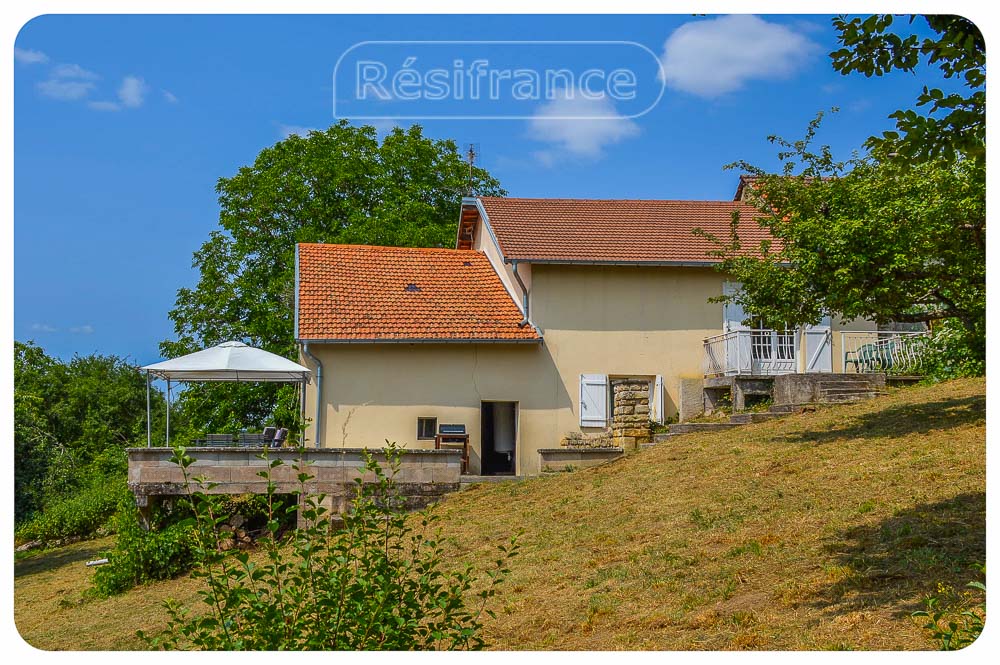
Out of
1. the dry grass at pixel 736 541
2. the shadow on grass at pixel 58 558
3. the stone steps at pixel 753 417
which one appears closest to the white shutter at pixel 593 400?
the stone steps at pixel 753 417

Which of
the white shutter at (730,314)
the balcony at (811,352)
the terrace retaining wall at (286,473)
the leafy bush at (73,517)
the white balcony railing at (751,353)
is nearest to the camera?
the terrace retaining wall at (286,473)

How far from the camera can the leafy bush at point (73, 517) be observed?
73.3ft

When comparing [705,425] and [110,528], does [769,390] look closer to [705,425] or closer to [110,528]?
[705,425]

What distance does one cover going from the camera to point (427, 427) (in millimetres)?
17984

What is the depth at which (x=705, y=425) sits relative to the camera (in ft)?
55.7

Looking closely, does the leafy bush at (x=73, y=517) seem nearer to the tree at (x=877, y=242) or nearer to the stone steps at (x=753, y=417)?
the stone steps at (x=753, y=417)

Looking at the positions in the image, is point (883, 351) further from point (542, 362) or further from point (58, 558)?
point (58, 558)

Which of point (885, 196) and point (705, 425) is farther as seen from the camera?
point (705, 425)

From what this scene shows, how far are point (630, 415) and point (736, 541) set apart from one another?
346 inches

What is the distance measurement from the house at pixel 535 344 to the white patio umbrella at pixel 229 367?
1.05 meters

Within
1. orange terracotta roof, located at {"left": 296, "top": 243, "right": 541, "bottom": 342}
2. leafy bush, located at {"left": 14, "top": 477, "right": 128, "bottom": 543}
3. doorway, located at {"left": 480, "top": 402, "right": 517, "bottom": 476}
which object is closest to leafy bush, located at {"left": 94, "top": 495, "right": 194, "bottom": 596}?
orange terracotta roof, located at {"left": 296, "top": 243, "right": 541, "bottom": 342}

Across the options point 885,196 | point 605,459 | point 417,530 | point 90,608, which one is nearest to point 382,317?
point 605,459

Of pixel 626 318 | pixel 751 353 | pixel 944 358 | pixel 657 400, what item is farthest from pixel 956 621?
pixel 626 318

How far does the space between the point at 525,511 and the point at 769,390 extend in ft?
22.6
